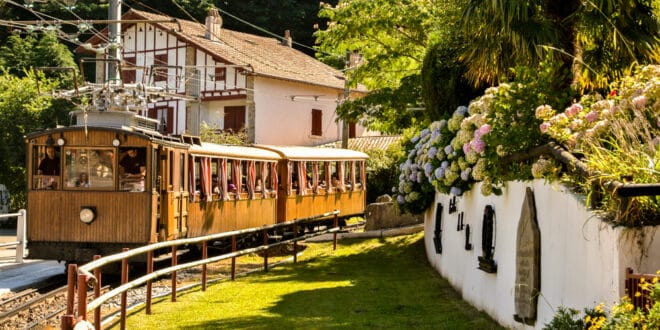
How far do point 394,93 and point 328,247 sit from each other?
159 inches

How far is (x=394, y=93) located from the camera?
78.6 feet

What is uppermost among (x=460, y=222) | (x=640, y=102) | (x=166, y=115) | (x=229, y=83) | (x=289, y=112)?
(x=229, y=83)

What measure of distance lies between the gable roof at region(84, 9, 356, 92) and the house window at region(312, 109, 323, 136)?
60.6 inches

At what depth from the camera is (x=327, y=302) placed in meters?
13.9

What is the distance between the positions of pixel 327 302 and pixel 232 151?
9.47 metres

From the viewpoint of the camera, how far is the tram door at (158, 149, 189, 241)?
60.2 feet

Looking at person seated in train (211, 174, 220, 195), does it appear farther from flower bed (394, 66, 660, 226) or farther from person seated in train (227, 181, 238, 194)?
flower bed (394, 66, 660, 226)

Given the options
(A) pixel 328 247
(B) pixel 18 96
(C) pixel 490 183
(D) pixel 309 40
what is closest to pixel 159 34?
(B) pixel 18 96

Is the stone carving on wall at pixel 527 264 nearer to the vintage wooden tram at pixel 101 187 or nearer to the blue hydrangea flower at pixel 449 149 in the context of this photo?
the blue hydrangea flower at pixel 449 149

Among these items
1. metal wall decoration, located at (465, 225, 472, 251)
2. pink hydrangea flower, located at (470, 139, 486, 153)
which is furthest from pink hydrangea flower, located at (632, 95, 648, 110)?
metal wall decoration, located at (465, 225, 472, 251)

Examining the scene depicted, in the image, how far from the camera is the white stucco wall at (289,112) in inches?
1818

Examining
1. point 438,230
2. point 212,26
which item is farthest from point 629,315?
point 212,26

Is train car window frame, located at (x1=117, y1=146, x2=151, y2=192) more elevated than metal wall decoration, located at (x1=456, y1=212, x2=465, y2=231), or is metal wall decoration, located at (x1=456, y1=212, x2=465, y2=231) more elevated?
train car window frame, located at (x1=117, y1=146, x2=151, y2=192)

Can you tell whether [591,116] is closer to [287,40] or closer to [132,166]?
[132,166]
